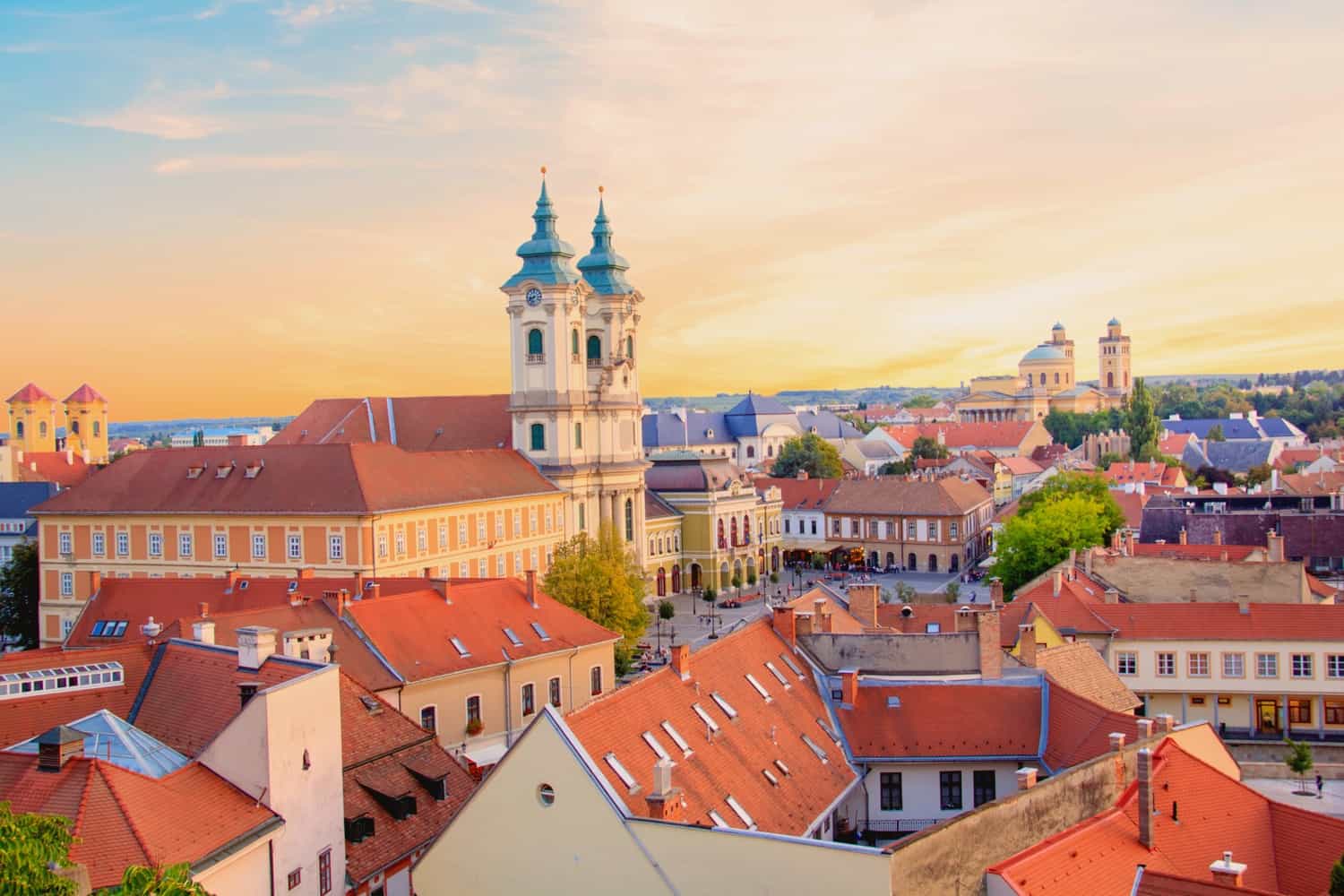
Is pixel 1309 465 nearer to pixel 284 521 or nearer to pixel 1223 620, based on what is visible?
pixel 1223 620

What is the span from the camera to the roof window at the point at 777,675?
1160 inches

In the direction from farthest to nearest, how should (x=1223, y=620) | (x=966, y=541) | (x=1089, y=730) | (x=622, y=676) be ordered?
1. (x=966, y=541)
2. (x=622, y=676)
3. (x=1223, y=620)
4. (x=1089, y=730)

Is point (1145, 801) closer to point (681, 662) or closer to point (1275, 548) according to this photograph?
point (681, 662)

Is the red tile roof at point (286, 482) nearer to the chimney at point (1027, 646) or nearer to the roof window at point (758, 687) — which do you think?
the roof window at point (758, 687)

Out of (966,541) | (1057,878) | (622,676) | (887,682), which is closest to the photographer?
(1057,878)

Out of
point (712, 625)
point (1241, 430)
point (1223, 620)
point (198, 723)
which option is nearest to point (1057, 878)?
point (198, 723)

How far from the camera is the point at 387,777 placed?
84.8 ft

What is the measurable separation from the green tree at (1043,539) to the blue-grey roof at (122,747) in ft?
150

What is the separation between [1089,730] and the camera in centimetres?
2753

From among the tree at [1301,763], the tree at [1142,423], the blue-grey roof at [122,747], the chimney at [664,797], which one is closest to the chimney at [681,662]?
the chimney at [664,797]

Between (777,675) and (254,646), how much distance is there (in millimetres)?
11664

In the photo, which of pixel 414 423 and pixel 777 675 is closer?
pixel 777 675

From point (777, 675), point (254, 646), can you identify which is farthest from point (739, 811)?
point (254, 646)

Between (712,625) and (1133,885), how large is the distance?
4924 centimetres
